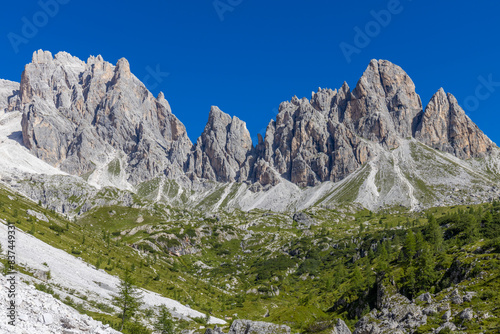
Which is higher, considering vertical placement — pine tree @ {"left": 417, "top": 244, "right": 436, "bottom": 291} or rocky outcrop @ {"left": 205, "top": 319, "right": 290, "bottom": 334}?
pine tree @ {"left": 417, "top": 244, "right": 436, "bottom": 291}

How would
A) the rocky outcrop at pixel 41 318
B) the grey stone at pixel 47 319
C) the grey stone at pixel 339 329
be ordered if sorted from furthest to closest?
the grey stone at pixel 339 329 < the grey stone at pixel 47 319 < the rocky outcrop at pixel 41 318

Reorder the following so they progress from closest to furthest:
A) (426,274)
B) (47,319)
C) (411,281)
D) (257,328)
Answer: (47,319) → (257,328) → (426,274) → (411,281)

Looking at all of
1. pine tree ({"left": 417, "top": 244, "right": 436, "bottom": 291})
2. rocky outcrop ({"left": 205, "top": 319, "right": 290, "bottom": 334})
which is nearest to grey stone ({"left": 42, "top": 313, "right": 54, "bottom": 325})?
rocky outcrop ({"left": 205, "top": 319, "right": 290, "bottom": 334})

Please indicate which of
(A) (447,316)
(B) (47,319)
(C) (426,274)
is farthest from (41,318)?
(C) (426,274)

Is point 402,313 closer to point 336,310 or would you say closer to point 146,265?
point 336,310

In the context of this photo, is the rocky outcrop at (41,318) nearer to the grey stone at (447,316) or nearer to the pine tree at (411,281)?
the grey stone at (447,316)

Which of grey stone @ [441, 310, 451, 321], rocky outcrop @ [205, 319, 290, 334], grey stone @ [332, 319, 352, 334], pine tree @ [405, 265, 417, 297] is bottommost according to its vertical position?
rocky outcrop @ [205, 319, 290, 334]

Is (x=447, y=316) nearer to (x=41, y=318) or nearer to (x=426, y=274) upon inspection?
(x=426, y=274)

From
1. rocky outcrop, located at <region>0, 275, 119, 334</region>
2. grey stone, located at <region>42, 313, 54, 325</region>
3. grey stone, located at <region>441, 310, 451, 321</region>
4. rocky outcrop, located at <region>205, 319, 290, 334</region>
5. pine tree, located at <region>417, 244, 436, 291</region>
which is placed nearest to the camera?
rocky outcrop, located at <region>0, 275, 119, 334</region>

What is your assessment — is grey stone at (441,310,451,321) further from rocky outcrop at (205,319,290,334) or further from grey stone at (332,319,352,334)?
rocky outcrop at (205,319,290,334)

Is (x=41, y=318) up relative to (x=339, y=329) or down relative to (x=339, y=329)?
down

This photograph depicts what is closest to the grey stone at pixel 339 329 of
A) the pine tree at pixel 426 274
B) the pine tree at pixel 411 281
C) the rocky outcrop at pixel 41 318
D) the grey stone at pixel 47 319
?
the pine tree at pixel 411 281

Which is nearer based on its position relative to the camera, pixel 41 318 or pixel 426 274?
pixel 41 318

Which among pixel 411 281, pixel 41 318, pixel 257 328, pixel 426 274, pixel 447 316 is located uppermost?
pixel 426 274
